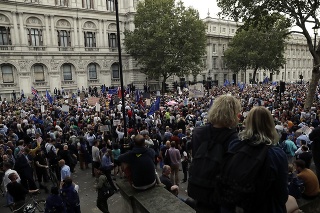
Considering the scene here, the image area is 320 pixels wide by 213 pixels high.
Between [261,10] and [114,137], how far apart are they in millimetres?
13602

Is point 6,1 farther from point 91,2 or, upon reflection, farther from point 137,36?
point 137,36

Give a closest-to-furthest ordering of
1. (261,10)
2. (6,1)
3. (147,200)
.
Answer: (147,200) < (261,10) < (6,1)

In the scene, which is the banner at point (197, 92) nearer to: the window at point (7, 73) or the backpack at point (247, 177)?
the backpack at point (247, 177)

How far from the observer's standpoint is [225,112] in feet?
7.94

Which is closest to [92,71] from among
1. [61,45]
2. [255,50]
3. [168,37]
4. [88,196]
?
[61,45]

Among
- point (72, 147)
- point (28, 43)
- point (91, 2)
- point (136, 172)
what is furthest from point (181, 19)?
point (136, 172)

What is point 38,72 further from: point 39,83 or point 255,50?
point 255,50

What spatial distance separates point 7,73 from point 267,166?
140ft

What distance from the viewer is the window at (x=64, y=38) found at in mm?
41938

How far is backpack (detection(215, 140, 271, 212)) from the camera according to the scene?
197 cm

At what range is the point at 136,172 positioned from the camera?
3938 millimetres

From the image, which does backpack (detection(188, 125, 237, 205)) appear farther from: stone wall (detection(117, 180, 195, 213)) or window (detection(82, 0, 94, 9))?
window (detection(82, 0, 94, 9))

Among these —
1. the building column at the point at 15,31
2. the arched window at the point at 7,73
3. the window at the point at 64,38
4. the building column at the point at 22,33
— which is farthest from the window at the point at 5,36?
the window at the point at 64,38

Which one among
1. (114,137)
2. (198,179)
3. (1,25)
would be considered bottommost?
(114,137)
